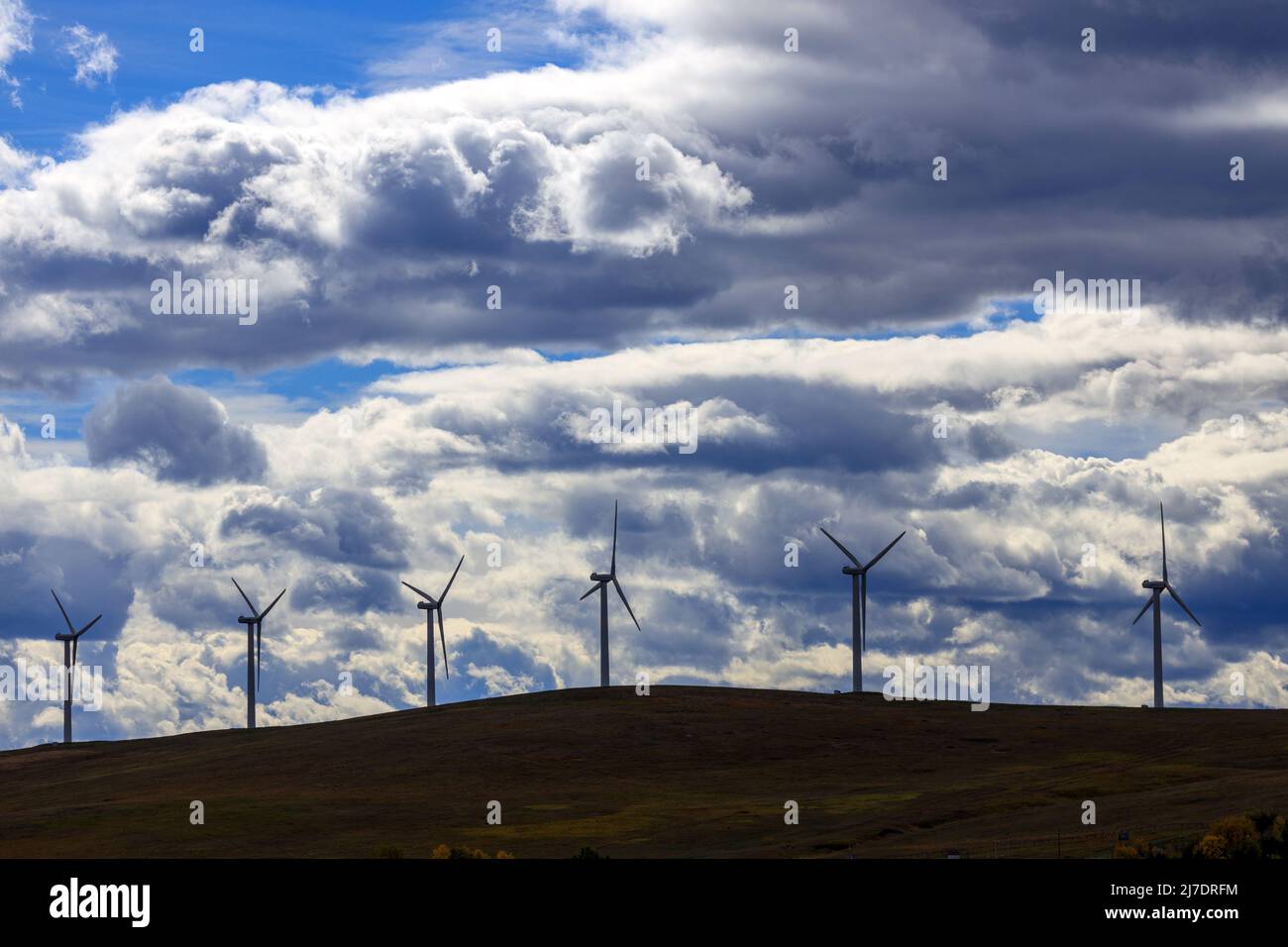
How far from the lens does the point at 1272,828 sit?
87375mm

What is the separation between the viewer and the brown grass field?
11900 cm

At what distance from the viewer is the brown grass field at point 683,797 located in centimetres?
11900

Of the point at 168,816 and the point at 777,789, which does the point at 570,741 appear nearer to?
the point at 777,789

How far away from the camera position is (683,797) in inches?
6265

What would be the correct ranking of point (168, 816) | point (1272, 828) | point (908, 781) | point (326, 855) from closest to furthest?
point (1272, 828) < point (326, 855) < point (168, 816) < point (908, 781)
